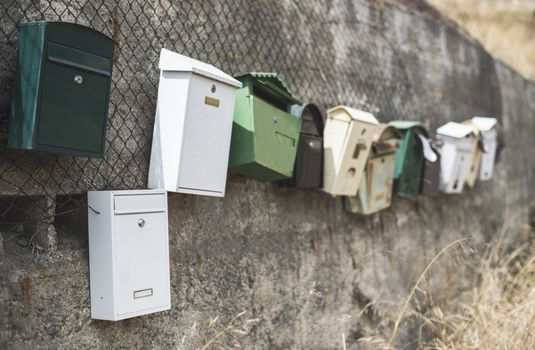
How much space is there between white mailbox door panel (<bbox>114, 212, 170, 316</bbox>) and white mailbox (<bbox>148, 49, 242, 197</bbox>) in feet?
0.80

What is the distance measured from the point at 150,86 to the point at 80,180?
67 cm

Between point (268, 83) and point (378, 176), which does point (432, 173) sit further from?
point (268, 83)

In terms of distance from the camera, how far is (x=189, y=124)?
312cm

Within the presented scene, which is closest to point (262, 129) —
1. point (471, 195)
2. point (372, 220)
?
point (372, 220)

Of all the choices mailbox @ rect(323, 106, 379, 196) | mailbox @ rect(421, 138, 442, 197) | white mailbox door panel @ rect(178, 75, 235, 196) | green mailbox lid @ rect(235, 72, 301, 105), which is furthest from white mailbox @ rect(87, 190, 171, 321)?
mailbox @ rect(421, 138, 442, 197)

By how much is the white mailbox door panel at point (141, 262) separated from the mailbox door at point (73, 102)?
1.27 ft

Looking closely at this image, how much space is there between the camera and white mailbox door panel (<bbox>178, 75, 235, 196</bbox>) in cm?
313

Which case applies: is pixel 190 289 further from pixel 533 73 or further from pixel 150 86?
pixel 533 73

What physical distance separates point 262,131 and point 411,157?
6.71ft

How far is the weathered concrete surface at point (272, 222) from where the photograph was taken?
295cm

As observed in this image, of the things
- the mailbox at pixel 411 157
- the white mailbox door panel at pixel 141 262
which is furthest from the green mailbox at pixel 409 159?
the white mailbox door panel at pixel 141 262

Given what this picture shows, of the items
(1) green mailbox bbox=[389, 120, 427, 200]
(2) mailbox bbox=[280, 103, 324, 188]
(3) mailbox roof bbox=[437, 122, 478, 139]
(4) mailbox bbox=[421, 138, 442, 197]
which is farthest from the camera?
(3) mailbox roof bbox=[437, 122, 478, 139]

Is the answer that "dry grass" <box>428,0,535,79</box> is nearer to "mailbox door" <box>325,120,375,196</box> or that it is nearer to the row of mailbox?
"mailbox door" <box>325,120,375,196</box>

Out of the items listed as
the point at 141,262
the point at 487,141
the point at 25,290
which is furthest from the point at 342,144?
the point at 487,141
